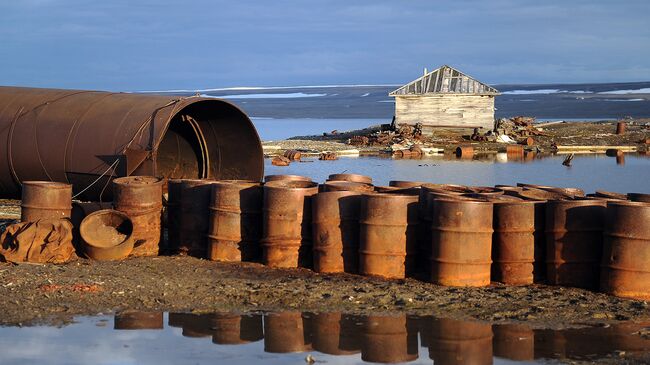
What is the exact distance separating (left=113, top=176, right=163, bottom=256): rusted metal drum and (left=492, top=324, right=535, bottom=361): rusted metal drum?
18.9 feet

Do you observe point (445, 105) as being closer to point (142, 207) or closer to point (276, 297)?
point (142, 207)

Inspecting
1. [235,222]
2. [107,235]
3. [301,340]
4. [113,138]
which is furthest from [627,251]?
[113,138]

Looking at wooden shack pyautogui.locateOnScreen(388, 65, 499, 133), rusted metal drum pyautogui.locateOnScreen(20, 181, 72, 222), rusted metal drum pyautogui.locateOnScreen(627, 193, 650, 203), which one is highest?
wooden shack pyautogui.locateOnScreen(388, 65, 499, 133)

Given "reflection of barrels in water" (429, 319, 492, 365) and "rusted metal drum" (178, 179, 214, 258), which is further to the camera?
"rusted metal drum" (178, 179, 214, 258)

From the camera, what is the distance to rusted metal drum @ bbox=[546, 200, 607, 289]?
11961 millimetres

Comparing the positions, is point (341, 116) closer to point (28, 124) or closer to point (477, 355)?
point (28, 124)

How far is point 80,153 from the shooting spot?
17.7m

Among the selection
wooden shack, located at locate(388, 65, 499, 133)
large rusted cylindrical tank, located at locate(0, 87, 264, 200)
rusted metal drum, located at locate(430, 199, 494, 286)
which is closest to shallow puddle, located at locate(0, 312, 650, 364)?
rusted metal drum, located at locate(430, 199, 494, 286)

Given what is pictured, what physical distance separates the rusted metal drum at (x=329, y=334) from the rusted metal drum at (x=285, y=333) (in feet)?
0.39

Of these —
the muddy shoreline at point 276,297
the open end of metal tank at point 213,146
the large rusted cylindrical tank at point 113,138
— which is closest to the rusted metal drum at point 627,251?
the muddy shoreline at point 276,297

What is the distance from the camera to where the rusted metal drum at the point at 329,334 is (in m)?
9.30

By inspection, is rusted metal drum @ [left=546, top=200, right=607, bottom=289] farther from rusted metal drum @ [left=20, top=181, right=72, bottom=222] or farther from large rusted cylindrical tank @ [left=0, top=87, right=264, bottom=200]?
large rusted cylindrical tank @ [left=0, top=87, right=264, bottom=200]

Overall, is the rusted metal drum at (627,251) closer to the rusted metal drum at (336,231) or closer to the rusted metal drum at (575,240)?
the rusted metal drum at (575,240)

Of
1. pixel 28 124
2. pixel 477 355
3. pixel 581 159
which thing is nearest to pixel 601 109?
pixel 581 159
